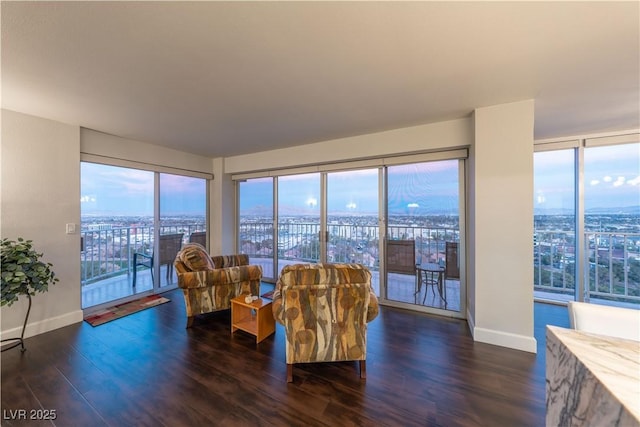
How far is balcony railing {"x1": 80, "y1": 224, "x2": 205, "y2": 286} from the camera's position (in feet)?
11.3

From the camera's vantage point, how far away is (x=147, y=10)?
4.01ft

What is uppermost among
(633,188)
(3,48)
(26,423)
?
(3,48)

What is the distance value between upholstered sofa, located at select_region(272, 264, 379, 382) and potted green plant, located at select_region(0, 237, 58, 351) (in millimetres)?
2349

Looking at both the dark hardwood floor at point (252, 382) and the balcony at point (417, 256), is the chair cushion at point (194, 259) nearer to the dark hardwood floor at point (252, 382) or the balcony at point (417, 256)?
the dark hardwood floor at point (252, 382)

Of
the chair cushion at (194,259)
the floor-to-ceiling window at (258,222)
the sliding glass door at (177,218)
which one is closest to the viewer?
the chair cushion at (194,259)

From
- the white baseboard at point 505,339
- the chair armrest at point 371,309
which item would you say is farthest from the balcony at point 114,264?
the white baseboard at point 505,339

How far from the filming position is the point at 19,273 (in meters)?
2.10

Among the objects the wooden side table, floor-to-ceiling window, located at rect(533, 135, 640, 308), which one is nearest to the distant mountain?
floor-to-ceiling window, located at rect(533, 135, 640, 308)

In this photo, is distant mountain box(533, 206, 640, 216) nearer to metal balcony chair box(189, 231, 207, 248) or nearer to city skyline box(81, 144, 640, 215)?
city skyline box(81, 144, 640, 215)

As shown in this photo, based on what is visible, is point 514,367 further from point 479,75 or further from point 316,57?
point 316,57

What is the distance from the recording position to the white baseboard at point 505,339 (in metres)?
2.28

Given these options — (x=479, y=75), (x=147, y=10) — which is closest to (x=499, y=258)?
(x=479, y=75)

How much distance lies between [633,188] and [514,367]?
9.70ft

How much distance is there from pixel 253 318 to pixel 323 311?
4.27 feet
